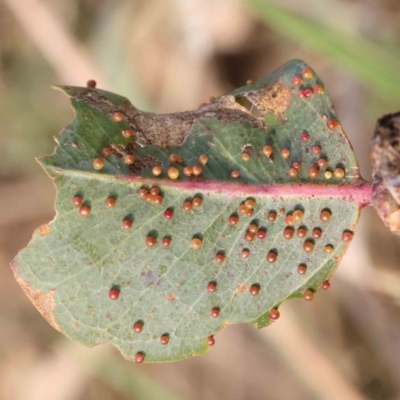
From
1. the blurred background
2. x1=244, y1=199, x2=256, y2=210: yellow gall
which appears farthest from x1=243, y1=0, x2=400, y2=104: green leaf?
x1=244, y1=199, x2=256, y2=210: yellow gall

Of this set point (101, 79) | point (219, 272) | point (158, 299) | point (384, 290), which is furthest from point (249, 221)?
point (101, 79)

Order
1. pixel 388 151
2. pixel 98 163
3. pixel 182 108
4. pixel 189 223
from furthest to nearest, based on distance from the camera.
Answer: pixel 182 108 < pixel 189 223 < pixel 98 163 < pixel 388 151

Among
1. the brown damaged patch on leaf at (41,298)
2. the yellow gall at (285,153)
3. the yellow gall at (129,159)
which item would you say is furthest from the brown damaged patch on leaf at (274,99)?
the brown damaged patch on leaf at (41,298)

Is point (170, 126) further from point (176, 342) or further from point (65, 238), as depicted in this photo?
point (176, 342)

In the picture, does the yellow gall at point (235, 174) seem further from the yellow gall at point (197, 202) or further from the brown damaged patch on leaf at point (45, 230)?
the brown damaged patch on leaf at point (45, 230)

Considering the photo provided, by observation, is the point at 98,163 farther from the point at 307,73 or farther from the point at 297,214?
the point at 307,73

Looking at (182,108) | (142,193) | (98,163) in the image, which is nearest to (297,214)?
(142,193)
